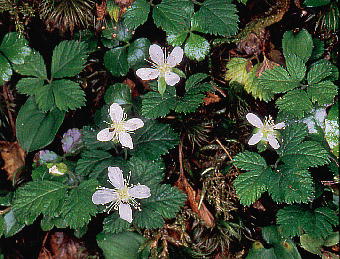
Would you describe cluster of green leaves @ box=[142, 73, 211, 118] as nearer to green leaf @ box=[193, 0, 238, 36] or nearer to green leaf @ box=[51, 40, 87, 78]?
green leaf @ box=[193, 0, 238, 36]

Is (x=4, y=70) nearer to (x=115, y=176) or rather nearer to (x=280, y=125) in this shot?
(x=115, y=176)

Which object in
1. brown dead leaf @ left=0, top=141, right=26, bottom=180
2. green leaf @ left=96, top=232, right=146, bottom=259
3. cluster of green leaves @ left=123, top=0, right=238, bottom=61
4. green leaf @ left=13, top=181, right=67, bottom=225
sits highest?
cluster of green leaves @ left=123, top=0, right=238, bottom=61

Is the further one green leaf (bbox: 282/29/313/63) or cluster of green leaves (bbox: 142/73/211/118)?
green leaf (bbox: 282/29/313/63)

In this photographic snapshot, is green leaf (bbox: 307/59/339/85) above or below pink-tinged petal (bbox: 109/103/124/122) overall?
above

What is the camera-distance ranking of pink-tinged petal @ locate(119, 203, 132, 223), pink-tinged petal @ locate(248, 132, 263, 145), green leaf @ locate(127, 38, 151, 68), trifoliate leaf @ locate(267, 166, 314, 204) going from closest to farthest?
trifoliate leaf @ locate(267, 166, 314, 204) → pink-tinged petal @ locate(119, 203, 132, 223) → pink-tinged petal @ locate(248, 132, 263, 145) → green leaf @ locate(127, 38, 151, 68)

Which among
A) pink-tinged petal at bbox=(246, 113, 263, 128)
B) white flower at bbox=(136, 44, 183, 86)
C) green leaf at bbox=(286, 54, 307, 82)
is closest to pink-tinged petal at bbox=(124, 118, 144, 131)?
Result: white flower at bbox=(136, 44, 183, 86)
